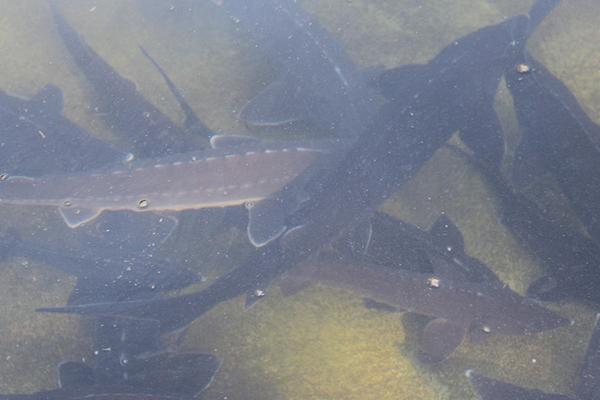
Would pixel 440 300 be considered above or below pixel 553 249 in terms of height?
below

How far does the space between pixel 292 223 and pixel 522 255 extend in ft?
5.11

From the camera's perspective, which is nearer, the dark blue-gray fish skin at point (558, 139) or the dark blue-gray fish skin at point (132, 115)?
the dark blue-gray fish skin at point (558, 139)

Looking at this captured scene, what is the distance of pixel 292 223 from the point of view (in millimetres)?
3473

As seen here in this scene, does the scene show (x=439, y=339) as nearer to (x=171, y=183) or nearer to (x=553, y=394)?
(x=553, y=394)

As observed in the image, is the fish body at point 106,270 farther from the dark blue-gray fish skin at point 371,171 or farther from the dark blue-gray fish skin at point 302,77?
the dark blue-gray fish skin at point 302,77

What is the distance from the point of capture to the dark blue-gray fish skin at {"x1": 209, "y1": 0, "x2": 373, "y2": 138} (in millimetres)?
3994

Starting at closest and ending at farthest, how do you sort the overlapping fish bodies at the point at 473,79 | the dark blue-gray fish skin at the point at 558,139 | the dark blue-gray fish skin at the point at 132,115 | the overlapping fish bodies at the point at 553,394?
the overlapping fish bodies at the point at 553,394
the dark blue-gray fish skin at the point at 558,139
the overlapping fish bodies at the point at 473,79
the dark blue-gray fish skin at the point at 132,115

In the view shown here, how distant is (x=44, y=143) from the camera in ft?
13.0

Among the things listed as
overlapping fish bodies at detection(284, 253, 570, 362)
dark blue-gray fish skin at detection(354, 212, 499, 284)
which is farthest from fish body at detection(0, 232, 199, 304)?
dark blue-gray fish skin at detection(354, 212, 499, 284)

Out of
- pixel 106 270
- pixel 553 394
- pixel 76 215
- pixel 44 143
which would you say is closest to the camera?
pixel 553 394

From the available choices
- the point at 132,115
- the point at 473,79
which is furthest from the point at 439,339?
the point at 132,115

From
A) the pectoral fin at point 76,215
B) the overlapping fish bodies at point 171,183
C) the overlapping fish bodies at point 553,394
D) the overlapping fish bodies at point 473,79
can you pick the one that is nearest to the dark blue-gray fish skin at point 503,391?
the overlapping fish bodies at point 553,394

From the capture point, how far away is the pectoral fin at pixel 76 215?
3729 millimetres

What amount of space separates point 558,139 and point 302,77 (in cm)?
205
